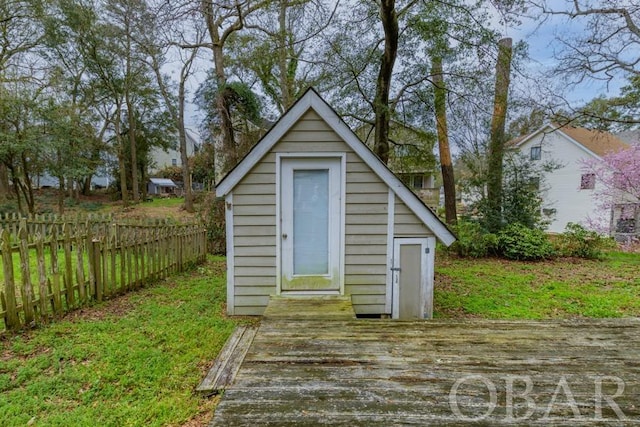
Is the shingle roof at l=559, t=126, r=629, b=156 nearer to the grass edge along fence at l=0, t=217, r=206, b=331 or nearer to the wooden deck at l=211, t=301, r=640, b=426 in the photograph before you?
the wooden deck at l=211, t=301, r=640, b=426

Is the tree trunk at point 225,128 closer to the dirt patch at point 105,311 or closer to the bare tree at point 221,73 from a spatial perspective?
the bare tree at point 221,73

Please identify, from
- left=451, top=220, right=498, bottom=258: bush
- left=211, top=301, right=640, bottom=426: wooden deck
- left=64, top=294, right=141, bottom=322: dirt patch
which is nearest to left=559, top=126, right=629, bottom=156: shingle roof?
left=451, top=220, right=498, bottom=258: bush

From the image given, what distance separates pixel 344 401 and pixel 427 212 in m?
3.11

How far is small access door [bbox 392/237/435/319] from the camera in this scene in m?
4.70

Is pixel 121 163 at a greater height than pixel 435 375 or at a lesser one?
greater

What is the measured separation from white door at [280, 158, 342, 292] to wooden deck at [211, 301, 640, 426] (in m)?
1.35

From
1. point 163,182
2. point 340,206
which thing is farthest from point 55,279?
point 163,182

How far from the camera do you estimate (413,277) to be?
15.6 ft

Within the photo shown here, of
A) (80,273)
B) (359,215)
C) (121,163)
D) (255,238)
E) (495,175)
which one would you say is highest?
(121,163)

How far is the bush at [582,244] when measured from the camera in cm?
1034

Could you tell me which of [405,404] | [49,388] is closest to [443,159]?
[405,404]

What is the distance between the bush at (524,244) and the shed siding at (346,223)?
7.05m

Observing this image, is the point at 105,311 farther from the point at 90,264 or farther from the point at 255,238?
the point at 255,238

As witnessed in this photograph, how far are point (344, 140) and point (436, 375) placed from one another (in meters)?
3.15
